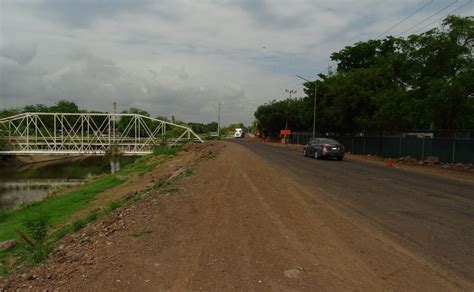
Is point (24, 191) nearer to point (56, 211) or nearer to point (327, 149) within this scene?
point (56, 211)

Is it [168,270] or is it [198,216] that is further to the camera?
[198,216]

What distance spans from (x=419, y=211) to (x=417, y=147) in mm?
24787

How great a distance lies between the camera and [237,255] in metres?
7.04

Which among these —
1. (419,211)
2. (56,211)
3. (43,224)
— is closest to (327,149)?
(56,211)

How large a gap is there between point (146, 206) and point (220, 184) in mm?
→ 4069

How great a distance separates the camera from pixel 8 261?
34.1 feet

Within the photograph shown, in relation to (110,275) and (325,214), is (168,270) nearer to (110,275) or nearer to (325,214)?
(110,275)

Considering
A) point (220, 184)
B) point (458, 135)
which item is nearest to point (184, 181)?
point (220, 184)

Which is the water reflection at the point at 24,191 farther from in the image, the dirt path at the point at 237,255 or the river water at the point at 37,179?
the dirt path at the point at 237,255

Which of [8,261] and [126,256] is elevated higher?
[126,256]

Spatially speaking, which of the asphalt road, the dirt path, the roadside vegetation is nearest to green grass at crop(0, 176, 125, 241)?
the roadside vegetation

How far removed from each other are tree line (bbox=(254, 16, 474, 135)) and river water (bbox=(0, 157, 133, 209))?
2641 cm

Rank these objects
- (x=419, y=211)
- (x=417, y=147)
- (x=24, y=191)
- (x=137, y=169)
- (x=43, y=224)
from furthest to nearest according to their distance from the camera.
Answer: (x=24, y=191), (x=137, y=169), (x=417, y=147), (x=419, y=211), (x=43, y=224)

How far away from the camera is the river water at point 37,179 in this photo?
35406mm
